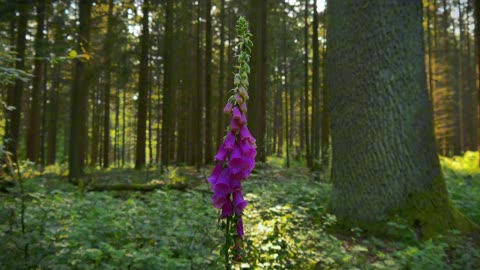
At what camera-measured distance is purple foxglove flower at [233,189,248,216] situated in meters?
2.09

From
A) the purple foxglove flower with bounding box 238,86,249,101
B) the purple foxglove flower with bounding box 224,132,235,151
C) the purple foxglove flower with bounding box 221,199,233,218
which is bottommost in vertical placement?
the purple foxglove flower with bounding box 221,199,233,218

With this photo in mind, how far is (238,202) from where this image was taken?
2096 millimetres

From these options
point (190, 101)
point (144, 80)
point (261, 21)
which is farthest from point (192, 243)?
point (190, 101)

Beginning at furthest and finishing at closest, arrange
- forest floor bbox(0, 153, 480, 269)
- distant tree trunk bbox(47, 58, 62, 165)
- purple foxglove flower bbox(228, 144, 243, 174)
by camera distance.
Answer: distant tree trunk bbox(47, 58, 62, 165) → forest floor bbox(0, 153, 480, 269) → purple foxglove flower bbox(228, 144, 243, 174)

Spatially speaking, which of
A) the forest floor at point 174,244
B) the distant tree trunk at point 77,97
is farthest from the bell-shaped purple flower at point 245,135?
the distant tree trunk at point 77,97

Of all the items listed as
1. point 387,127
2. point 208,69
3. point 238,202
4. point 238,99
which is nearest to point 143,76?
point 208,69

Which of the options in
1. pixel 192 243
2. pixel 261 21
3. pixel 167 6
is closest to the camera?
pixel 192 243

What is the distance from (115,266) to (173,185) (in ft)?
19.7

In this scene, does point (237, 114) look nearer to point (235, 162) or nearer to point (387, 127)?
point (235, 162)

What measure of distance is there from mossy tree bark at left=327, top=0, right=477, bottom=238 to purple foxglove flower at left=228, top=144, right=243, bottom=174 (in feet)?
13.2

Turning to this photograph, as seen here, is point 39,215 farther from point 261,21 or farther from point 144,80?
point 144,80

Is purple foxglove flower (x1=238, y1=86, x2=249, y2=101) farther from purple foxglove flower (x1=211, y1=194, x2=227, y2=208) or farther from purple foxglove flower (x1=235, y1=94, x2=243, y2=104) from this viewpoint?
purple foxglove flower (x1=211, y1=194, x2=227, y2=208)

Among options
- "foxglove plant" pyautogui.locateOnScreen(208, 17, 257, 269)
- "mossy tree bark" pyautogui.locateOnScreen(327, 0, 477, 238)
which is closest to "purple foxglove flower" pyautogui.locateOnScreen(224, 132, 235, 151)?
"foxglove plant" pyautogui.locateOnScreen(208, 17, 257, 269)

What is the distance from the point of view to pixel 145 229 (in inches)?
182
